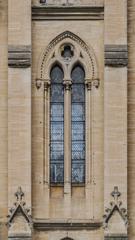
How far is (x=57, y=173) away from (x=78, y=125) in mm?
1393

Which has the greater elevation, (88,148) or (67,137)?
(67,137)

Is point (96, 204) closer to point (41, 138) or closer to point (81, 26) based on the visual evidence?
point (41, 138)

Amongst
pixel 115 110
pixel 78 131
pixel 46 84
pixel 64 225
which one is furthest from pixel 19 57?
pixel 64 225

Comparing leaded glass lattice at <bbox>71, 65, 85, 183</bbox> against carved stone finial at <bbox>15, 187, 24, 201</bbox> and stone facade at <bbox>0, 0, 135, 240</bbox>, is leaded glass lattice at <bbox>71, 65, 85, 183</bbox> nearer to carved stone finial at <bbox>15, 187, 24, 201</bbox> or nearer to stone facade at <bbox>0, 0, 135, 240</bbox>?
stone facade at <bbox>0, 0, 135, 240</bbox>

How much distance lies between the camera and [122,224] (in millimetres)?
36500

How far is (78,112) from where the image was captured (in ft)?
124

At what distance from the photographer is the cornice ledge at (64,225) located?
37125 millimetres

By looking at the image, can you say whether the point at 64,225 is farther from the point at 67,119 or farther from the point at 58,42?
the point at 58,42

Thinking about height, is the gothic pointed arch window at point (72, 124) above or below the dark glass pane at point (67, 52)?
below

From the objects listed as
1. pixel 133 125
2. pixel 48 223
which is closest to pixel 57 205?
pixel 48 223

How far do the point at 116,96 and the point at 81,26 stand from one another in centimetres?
223

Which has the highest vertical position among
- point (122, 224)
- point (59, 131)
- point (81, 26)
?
point (81, 26)

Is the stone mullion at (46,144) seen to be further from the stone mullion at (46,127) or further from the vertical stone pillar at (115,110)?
the vertical stone pillar at (115,110)

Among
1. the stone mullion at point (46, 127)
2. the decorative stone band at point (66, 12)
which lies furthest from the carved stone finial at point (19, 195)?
the decorative stone band at point (66, 12)
